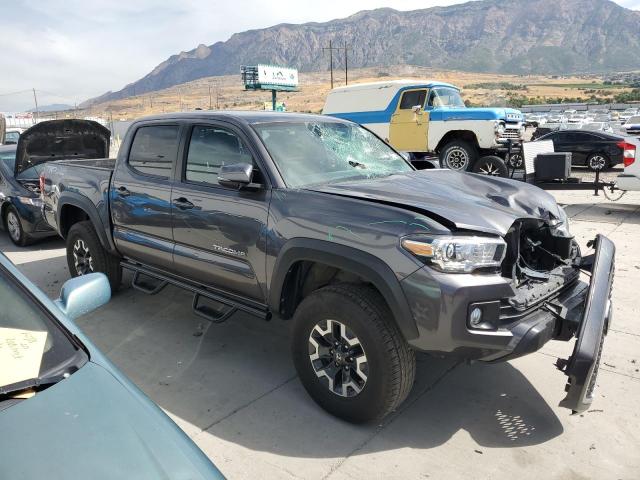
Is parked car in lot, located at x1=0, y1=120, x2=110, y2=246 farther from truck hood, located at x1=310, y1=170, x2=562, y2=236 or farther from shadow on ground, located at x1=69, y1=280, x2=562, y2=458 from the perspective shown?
truck hood, located at x1=310, y1=170, x2=562, y2=236

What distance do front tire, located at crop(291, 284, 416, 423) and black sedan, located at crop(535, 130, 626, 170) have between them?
14284 millimetres

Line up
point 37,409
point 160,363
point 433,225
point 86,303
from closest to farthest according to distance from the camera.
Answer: point 37,409 < point 86,303 < point 433,225 < point 160,363

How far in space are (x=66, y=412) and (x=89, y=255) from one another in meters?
3.98

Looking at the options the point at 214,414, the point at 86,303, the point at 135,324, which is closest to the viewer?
the point at 86,303

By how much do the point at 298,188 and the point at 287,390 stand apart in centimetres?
137

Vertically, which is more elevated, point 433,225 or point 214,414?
point 433,225

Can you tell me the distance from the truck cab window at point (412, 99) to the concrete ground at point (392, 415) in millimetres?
9393

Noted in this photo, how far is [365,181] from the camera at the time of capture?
3652 mm

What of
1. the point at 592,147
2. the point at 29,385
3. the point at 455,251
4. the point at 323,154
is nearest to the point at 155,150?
the point at 323,154

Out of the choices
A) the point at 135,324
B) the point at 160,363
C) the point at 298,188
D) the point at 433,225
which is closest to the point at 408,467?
the point at 433,225

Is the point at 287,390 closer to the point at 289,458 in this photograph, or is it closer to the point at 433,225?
the point at 289,458

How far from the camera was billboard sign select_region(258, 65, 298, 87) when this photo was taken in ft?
190

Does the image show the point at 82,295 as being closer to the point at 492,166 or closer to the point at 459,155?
the point at 492,166

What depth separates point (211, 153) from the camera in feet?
13.1
